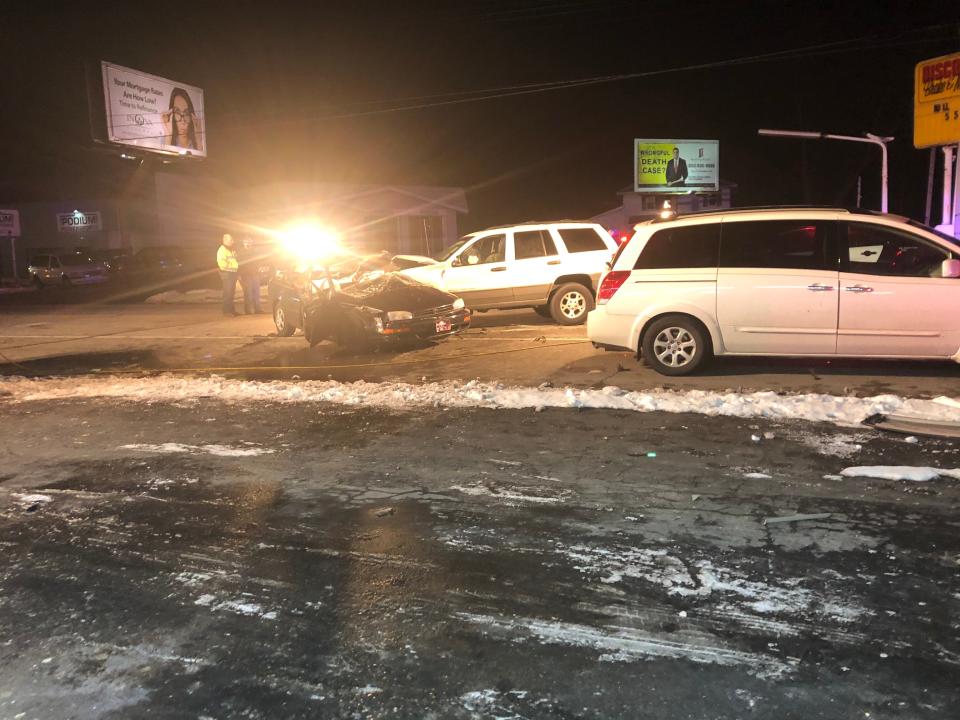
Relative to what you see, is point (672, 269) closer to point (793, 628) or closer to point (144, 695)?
point (793, 628)

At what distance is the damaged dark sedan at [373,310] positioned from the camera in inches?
445

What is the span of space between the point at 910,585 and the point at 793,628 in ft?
2.60

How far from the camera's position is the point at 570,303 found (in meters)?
14.0

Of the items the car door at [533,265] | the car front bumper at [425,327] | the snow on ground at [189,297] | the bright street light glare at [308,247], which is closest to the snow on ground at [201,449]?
the car front bumper at [425,327]

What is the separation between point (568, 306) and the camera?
14008 millimetres

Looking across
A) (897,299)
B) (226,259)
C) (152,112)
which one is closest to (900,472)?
(897,299)

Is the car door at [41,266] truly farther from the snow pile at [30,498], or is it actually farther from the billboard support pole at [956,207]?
the billboard support pole at [956,207]

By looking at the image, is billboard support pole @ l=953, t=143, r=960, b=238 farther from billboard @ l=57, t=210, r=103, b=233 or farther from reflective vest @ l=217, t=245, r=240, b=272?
billboard @ l=57, t=210, r=103, b=233

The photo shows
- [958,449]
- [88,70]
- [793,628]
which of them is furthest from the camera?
[88,70]

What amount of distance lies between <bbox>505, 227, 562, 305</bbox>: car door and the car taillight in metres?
4.93

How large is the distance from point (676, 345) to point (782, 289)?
50.4 inches

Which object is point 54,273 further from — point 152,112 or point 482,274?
point 482,274

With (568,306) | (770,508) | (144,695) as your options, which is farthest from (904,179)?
(144,695)

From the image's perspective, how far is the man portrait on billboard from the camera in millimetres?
46625
